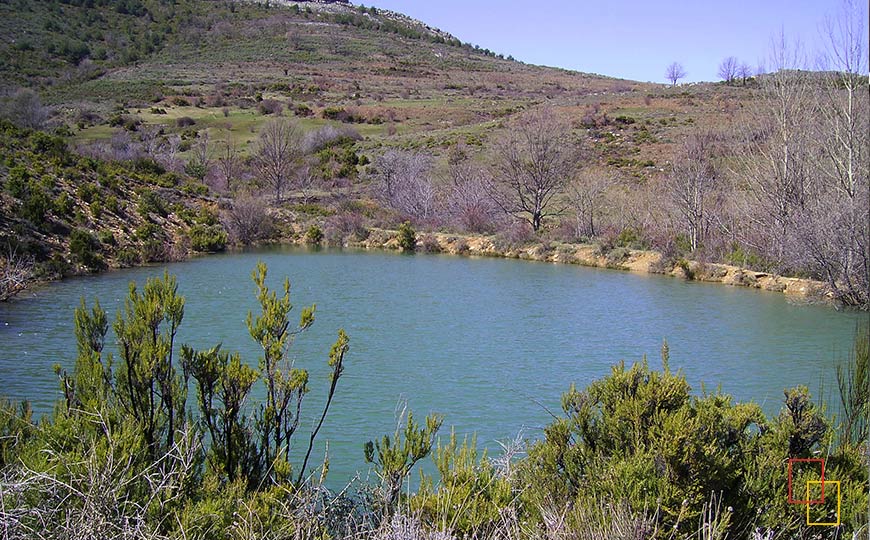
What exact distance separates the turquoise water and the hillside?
160 inches

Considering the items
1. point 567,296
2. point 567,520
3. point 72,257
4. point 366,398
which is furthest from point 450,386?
point 72,257

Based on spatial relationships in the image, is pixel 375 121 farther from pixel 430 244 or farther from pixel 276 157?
pixel 430 244

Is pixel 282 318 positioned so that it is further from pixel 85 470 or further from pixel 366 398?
pixel 366 398

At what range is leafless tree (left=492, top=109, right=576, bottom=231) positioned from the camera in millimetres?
30422

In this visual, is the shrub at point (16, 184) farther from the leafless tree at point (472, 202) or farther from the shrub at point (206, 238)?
the leafless tree at point (472, 202)

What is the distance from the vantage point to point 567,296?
19.6m

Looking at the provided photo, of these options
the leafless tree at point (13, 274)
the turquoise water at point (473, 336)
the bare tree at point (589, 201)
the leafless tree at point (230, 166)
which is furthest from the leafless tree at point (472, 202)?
the leafless tree at point (13, 274)

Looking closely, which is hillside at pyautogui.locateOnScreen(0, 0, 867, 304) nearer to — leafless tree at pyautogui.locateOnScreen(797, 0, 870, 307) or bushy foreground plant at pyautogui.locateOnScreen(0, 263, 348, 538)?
leafless tree at pyautogui.locateOnScreen(797, 0, 870, 307)

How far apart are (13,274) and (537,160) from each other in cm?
1999

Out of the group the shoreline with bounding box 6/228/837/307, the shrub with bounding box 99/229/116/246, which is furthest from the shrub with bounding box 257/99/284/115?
the shrub with bounding box 99/229/116/246

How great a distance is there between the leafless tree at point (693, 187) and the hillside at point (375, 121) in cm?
8

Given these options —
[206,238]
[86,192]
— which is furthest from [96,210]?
[206,238]

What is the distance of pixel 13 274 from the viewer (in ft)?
55.6

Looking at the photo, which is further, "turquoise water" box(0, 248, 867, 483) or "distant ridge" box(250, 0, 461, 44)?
"distant ridge" box(250, 0, 461, 44)
